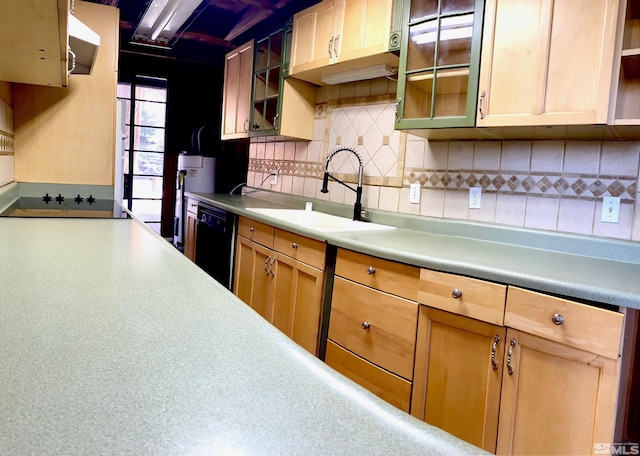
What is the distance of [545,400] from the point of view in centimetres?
138

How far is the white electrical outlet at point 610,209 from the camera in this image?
1833 millimetres

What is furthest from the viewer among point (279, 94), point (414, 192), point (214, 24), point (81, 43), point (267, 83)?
point (214, 24)

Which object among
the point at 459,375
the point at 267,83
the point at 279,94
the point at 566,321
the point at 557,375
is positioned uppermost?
the point at 267,83

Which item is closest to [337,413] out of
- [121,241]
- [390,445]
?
[390,445]

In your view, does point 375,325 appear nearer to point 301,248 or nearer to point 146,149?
point 301,248

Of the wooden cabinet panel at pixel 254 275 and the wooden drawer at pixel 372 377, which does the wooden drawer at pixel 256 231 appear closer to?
the wooden cabinet panel at pixel 254 275

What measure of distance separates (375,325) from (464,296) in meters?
0.46

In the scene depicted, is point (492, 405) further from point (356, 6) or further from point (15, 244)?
point (356, 6)

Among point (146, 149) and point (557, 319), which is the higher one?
point (146, 149)

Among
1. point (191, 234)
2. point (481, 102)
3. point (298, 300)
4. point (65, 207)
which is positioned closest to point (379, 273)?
point (298, 300)

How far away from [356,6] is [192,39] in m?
3.25

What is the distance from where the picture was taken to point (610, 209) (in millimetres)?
1849

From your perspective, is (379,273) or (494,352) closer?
(494,352)

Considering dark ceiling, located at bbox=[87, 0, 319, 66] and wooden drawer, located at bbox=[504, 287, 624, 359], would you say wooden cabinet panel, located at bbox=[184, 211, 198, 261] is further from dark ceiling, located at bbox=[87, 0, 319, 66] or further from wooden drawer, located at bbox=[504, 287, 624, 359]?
wooden drawer, located at bbox=[504, 287, 624, 359]
